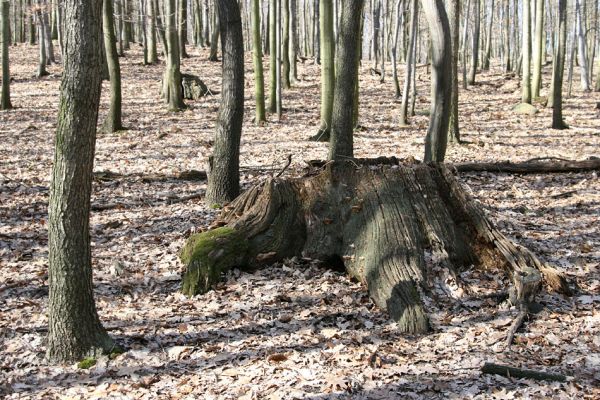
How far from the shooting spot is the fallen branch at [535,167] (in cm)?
1091

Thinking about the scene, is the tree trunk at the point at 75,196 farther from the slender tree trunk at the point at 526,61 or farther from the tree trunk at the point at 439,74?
the slender tree trunk at the point at 526,61

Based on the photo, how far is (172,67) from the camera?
17703mm

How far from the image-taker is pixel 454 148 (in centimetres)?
1373

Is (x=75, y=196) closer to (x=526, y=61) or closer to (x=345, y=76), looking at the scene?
(x=345, y=76)

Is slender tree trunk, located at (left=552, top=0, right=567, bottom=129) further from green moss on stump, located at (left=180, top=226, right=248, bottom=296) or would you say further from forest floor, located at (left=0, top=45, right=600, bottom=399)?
green moss on stump, located at (left=180, top=226, right=248, bottom=296)

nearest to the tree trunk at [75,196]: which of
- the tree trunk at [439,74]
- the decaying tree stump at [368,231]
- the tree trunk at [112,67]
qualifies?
the decaying tree stump at [368,231]

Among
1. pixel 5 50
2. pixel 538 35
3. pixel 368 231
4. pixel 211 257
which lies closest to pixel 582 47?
pixel 538 35

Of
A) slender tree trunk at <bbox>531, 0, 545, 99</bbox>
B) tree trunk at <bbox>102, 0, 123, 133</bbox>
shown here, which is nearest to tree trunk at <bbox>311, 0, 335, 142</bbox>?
tree trunk at <bbox>102, 0, 123, 133</bbox>

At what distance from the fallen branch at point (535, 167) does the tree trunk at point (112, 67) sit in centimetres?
868

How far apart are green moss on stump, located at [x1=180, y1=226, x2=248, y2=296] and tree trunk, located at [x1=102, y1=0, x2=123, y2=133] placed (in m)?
9.03

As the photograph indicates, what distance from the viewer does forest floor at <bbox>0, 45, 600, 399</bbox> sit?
4672 mm

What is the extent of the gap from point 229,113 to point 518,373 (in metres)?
5.47

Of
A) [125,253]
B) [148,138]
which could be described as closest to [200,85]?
[148,138]

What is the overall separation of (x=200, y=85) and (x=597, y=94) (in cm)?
1661
